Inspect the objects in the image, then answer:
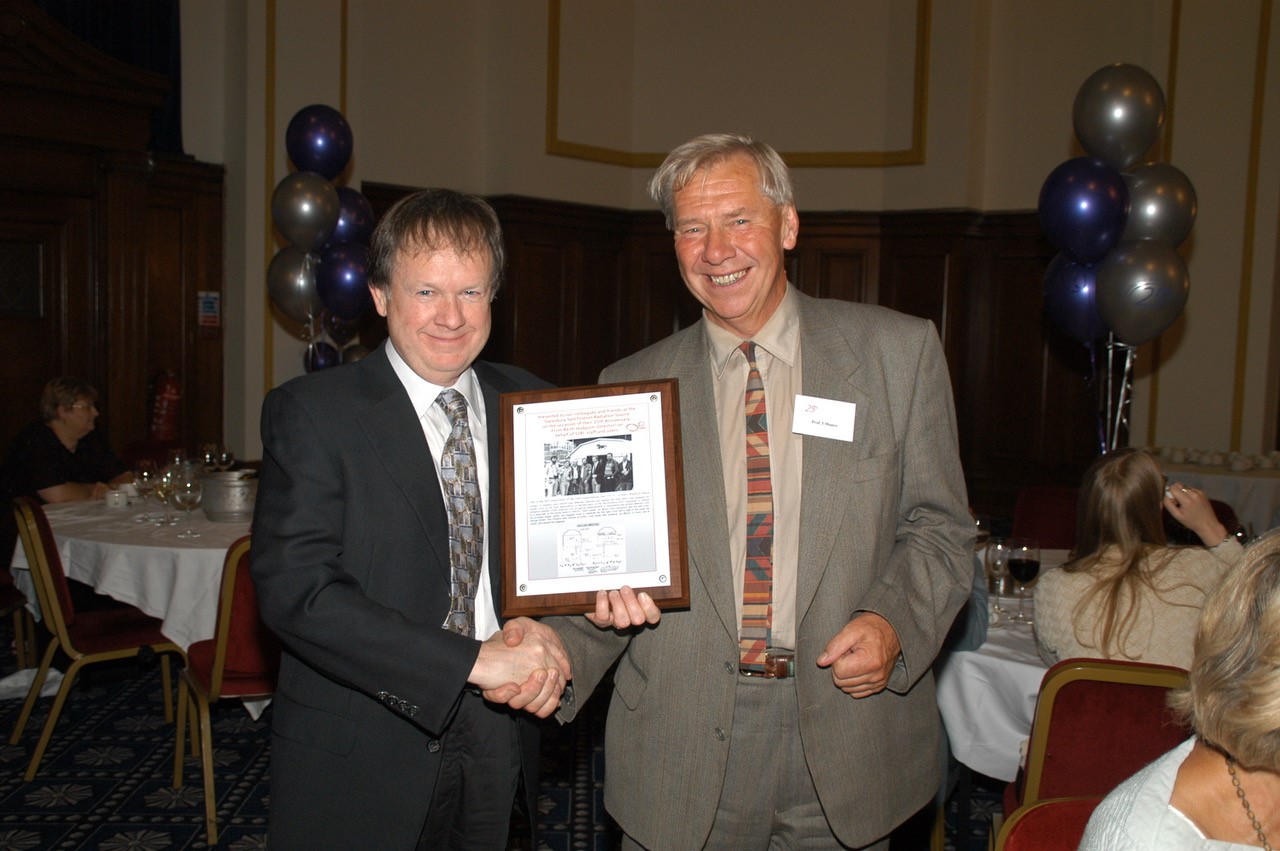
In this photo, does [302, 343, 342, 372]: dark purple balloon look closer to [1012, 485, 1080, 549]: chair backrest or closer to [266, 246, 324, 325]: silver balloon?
[266, 246, 324, 325]: silver balloon

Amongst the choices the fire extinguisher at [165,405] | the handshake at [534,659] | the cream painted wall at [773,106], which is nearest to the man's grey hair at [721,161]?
the handshake at [534,659]

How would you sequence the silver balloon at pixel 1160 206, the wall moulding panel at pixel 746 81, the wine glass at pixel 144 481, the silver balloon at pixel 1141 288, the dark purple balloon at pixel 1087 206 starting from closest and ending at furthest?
the wine glass at pixel 144 481, the silver balloon at pixel 1141 288, the dark purple balloon at pixel 1087 206, the silver balloon at pixel 1160 206, the wall moulding panel at pixel 746 81

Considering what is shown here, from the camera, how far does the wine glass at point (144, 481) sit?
16.4 ft

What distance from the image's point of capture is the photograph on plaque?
75.1 inches

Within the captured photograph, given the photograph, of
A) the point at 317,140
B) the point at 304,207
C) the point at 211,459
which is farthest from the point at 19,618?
the point at 317,140

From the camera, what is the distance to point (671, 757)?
1.89 meters

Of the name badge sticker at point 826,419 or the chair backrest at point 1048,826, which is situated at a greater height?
the name badge sticker at point 826,419

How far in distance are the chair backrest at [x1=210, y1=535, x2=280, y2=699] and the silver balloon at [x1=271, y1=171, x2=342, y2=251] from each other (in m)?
3.36

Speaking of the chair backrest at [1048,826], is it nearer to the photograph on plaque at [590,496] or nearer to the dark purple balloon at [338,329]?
the photograph on plaque at [590,496]

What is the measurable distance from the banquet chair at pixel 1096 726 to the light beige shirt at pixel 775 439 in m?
1.07

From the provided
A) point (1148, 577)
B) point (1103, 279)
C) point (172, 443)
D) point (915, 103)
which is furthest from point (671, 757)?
point (915, 103)

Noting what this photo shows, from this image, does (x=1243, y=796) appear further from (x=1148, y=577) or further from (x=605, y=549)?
(x=1148, y=577)

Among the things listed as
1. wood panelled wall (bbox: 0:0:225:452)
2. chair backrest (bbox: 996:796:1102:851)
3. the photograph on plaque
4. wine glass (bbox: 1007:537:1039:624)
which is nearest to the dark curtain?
wood panelled wall (bbox: 0:0:225:452)

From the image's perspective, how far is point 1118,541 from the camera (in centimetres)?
306
